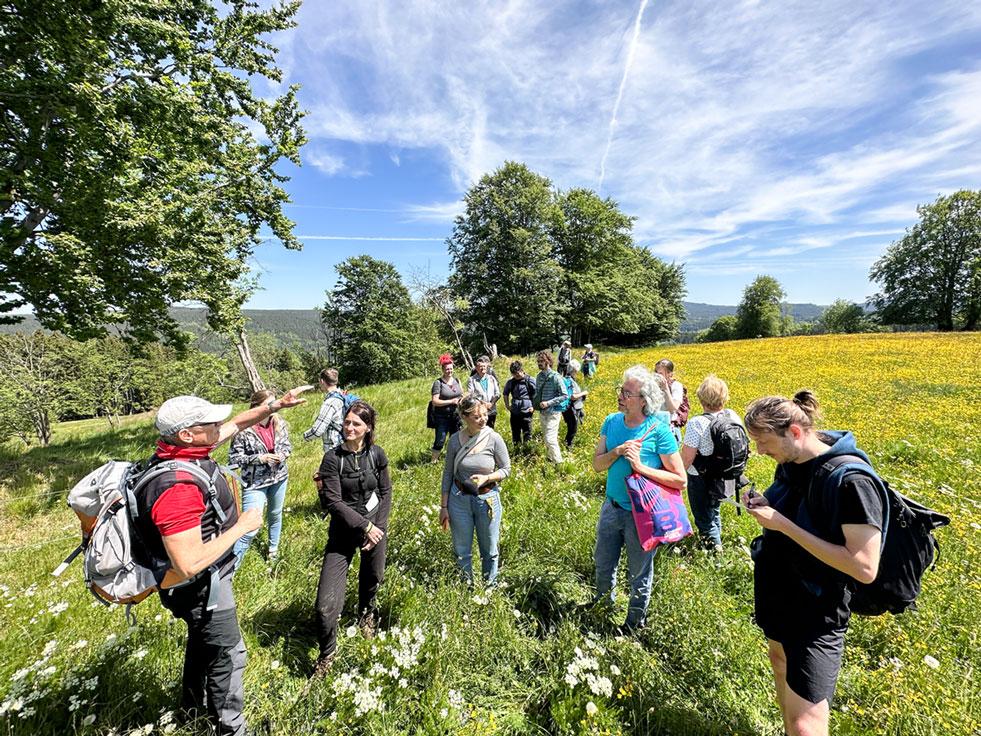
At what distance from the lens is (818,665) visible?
200 cm

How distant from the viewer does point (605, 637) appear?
3174 mm

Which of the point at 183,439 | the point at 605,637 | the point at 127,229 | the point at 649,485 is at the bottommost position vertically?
the point at 605,637

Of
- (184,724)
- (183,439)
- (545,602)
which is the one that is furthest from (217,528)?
(545,602)

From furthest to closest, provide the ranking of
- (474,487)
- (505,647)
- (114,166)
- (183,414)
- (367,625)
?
(114,166), (474,487), (367,625), (505,647), (183,414)

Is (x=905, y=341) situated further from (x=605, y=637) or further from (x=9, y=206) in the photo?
(x=9, y=206)

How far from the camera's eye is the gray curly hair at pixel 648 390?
3041 mm

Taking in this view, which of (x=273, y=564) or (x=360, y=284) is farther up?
(x=360, y=284)

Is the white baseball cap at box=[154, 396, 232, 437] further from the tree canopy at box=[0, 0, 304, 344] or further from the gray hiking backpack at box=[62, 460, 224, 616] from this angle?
the tree canopy at box=[0, 0, 304, 344]

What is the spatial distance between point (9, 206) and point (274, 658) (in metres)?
9.83

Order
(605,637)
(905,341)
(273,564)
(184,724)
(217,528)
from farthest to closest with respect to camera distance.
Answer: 1. (905,341)
2. (273,564)
3. (605,637)
4. (184,724)
5. (217,528)

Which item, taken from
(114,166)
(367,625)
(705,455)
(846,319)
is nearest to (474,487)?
(367,625)

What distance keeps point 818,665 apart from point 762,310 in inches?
2716

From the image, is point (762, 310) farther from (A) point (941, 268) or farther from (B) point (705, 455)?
(B) point (705, 455)

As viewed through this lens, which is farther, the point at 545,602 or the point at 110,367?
the point at 110,367
